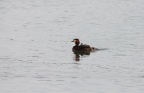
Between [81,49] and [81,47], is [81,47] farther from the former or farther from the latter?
[81,49]

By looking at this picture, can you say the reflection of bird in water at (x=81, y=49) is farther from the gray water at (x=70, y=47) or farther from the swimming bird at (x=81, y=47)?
the gray water at (x=70, y=47)

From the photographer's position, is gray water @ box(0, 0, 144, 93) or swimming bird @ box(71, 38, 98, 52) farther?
swimming bird @ box(71, 38, 98, 52)

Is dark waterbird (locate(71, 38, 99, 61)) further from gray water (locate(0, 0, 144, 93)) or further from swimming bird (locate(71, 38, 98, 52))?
gray water (locate(0, 0, 144, 93))

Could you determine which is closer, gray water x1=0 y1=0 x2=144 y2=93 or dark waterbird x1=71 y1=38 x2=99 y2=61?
→ gray water x1=0 y1=0 x2=144 y2=93

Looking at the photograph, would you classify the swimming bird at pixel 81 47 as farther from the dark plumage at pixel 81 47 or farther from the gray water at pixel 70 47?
the gray water at pixel 70 47

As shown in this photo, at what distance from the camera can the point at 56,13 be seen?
154 ft

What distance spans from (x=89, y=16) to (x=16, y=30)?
8.42 meters

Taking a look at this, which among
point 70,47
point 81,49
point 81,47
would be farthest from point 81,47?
point 70,47

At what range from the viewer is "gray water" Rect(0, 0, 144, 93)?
74.9 feet

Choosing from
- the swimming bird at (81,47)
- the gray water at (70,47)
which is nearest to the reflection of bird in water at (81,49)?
the swimming bird at (81,47)

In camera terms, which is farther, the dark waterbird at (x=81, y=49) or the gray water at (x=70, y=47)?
the dark waterbird at (x=81, y=49)

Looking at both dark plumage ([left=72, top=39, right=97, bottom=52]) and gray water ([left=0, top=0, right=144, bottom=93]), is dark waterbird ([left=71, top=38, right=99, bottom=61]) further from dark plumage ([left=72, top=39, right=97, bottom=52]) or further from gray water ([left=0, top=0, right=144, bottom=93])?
gray water ([left=0, top=0, right=144, bottom=93])

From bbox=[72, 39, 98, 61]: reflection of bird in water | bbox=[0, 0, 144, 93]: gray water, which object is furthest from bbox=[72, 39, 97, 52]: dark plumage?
bbox=[0, 0, 144, 93]: gray water

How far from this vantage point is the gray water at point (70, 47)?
22828 millimetres
